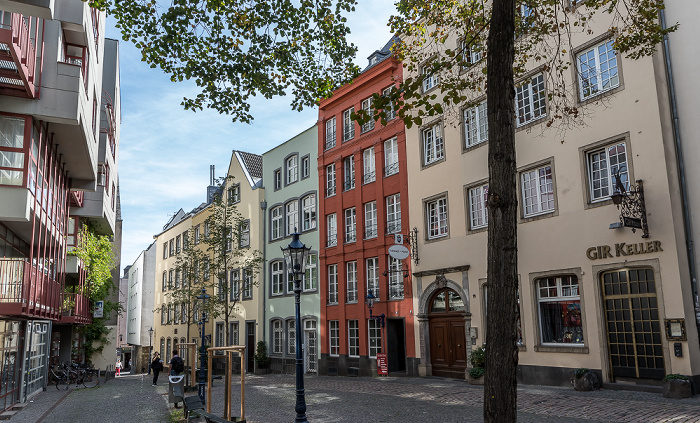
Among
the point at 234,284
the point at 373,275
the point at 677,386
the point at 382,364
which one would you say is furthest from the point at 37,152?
the point at 234,284

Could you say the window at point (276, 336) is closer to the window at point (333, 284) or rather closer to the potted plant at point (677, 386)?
the window at point (333, 284)

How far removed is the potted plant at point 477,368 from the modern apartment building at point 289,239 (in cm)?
1070

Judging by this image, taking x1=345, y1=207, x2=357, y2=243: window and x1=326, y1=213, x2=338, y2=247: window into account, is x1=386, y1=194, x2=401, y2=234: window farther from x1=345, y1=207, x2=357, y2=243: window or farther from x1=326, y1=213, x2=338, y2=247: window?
x1=326, y1=213, x2=338, y2=247: window

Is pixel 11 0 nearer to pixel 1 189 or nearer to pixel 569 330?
pixel 1 189

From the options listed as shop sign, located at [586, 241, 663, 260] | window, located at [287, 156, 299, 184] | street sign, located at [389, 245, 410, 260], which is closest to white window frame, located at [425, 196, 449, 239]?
street sign, located at [389, 245, 410, 260]

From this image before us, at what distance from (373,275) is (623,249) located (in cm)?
1172

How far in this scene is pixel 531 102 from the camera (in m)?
18.5

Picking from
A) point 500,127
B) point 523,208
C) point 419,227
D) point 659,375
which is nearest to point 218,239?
point 419,227

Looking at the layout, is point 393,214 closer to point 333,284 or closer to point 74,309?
point 333,284

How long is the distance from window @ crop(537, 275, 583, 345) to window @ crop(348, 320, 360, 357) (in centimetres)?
980

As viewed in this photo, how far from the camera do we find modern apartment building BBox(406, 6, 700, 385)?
47.4 feet

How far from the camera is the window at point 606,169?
51.2 feet

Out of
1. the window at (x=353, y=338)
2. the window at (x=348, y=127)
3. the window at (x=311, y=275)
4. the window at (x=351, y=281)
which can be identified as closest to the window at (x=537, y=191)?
the window at (x=351, y=281)

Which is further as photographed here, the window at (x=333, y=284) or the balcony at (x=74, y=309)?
the balcony at (x=74, y=309)
